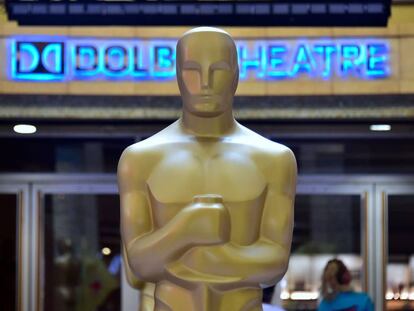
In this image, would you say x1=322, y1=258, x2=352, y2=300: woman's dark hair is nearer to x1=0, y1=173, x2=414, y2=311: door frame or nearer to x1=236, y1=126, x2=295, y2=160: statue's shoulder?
x1=0, y1=173, x2=414, y2=311: door frame

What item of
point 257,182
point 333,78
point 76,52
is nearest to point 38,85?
point 76,52

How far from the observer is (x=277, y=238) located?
364cm

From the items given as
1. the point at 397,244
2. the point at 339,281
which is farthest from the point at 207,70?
the point at 397,244

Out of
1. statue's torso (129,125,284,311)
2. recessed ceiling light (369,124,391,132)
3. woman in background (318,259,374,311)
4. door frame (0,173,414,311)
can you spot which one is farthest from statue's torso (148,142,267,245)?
door frame (0,173,414,311)

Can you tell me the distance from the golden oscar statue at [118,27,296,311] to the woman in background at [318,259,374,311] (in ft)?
12.4

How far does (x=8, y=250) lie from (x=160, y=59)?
9.09 ft

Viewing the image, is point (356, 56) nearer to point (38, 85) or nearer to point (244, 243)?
point (38, 85)

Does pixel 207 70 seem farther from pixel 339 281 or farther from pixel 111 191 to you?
pixel 111 191

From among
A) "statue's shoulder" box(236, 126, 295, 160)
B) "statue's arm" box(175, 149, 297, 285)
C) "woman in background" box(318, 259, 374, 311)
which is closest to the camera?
"statue's arm" box(175, 149, 297, 285)

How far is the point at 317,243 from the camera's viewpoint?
10039mm

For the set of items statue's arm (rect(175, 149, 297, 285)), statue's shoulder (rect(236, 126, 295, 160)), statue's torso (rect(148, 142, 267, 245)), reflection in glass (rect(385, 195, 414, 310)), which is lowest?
reflection in glass (rect(385, 195, 414, 310))

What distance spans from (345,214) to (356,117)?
130 cm

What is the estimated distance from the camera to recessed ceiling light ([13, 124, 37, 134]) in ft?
31.5

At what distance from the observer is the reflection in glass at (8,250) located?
10.0 metres
